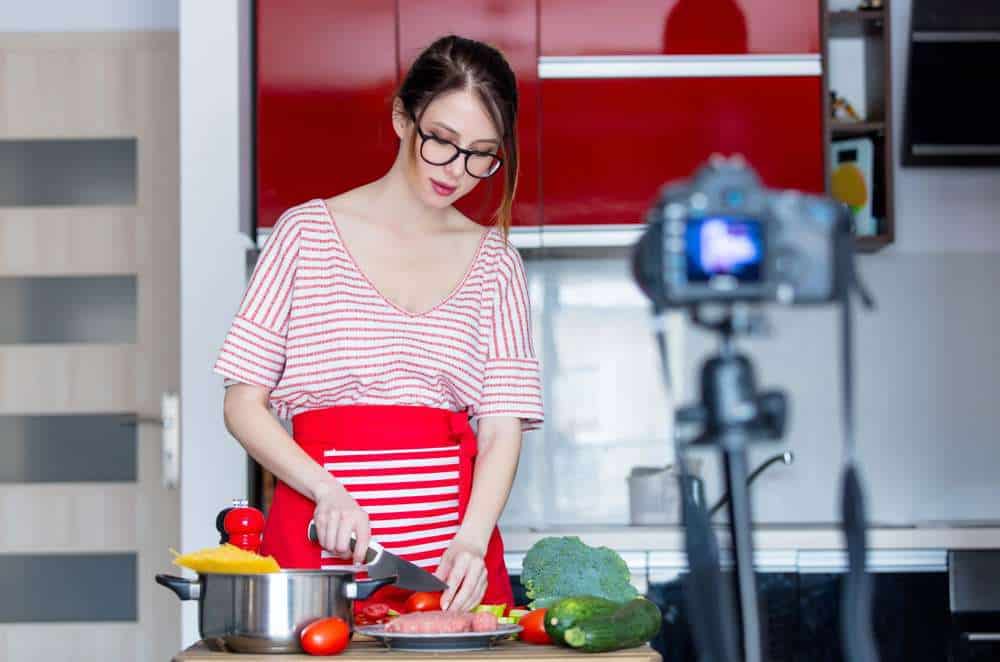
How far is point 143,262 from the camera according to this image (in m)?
3.80

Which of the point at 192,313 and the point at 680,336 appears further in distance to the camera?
the point at 680,336

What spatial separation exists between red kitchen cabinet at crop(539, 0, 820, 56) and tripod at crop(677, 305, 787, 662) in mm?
2764

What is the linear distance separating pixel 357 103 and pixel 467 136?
173cm

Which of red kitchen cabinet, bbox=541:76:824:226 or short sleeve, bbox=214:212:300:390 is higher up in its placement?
red kitchen cabinet, bbox=541:76:824:226

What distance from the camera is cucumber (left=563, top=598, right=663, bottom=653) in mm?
1229

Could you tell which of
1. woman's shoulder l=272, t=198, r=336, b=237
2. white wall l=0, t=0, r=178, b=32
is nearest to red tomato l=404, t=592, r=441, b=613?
woman's shoulder l=272, t=198, r=336, b=237

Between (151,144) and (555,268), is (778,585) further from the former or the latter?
(151,144)

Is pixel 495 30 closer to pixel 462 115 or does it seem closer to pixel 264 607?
pixel 462 115

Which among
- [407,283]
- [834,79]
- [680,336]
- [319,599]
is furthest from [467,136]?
[834,79]

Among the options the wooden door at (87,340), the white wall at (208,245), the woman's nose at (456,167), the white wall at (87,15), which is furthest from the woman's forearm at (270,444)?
the white wall at (87,15)

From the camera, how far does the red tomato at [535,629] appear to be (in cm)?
132

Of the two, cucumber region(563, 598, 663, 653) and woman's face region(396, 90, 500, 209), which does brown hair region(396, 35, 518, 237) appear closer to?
woman's face region(396, 90, 500, 209)

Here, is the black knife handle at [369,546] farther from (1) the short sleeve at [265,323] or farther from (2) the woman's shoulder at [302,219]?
Answer: (2) the woman's shoulder at [302,219]

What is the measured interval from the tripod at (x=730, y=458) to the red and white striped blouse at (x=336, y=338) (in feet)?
3.12
